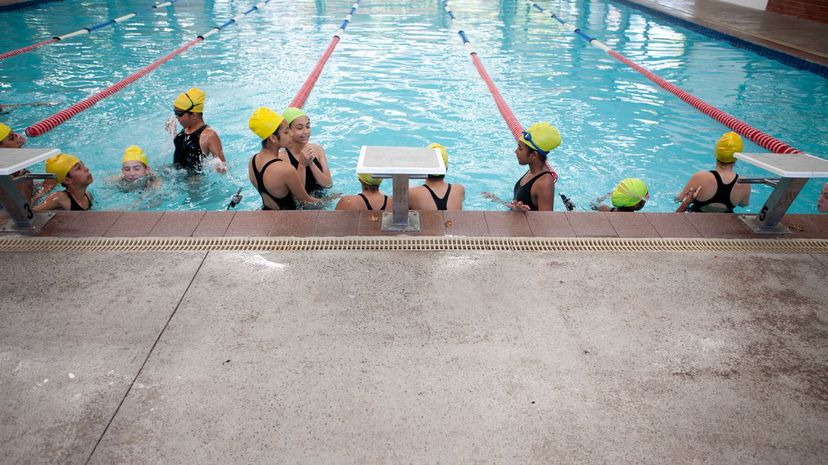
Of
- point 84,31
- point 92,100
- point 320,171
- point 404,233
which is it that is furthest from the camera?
point 84,31

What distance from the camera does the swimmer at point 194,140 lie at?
513cm

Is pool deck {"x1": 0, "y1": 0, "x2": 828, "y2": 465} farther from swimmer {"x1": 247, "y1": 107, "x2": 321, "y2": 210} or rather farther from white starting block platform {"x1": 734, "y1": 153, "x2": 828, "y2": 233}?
swimmer {"x1": 247, "y1": 107, "x2": 321, "y2": 210}

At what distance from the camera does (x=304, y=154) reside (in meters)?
4.52

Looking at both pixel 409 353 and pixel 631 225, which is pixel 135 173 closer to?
pixel 409 353

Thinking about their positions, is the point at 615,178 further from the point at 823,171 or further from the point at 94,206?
the point at 94,206

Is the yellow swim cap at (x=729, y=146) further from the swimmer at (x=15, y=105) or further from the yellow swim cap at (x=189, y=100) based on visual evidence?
the swimmer at (x=15, y=105)

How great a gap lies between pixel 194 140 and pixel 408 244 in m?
3.12

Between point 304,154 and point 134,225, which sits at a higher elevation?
point 304,154

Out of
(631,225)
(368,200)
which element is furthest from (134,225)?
(631,225)

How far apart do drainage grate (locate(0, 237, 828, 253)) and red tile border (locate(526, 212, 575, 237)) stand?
0.08 m

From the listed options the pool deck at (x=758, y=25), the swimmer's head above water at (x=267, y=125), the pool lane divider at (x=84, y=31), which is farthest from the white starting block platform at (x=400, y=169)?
the pool lane divider at (x=84, y=31)

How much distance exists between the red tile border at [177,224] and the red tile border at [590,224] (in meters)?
2.67

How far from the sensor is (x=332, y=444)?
207 centimetres

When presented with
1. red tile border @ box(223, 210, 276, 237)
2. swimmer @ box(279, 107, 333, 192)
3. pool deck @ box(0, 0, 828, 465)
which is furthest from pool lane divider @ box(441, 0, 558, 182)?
red tile border @ box(223, 210, 276, 237)
